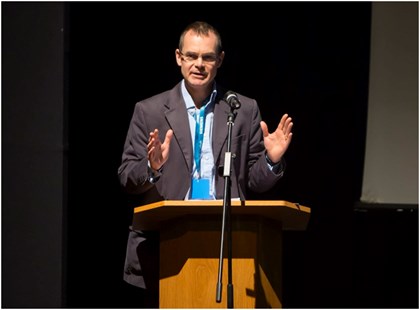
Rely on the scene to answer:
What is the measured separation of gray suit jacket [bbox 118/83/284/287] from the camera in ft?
14.6

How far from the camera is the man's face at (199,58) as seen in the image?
452cm

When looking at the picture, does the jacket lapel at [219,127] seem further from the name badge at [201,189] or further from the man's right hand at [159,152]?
the man's right hand at [159,152]

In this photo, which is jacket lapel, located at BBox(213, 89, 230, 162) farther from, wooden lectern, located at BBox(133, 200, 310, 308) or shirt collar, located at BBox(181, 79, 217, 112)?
wooden lectern, located at BBox(133, 200, 310, 308)

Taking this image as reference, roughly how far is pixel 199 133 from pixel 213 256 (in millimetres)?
722

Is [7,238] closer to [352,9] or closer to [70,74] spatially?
[70,74]

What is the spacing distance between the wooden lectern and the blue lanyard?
463mm

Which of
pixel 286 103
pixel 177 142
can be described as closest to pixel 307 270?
pixel 286 103

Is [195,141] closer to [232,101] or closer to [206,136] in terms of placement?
[206,136]

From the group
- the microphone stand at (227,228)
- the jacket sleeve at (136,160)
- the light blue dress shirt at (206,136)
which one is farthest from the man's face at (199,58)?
the microphone stand at (227,228)

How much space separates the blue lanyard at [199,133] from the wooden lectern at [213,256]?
463mm

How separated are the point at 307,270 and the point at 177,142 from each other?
A: 1.98m

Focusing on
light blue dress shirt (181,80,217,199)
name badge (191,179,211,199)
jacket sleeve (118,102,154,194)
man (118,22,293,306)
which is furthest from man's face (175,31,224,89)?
name badge (191,179,211,199)

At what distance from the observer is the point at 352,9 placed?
20.6 feet

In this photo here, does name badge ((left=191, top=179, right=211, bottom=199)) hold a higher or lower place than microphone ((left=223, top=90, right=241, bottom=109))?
lower
